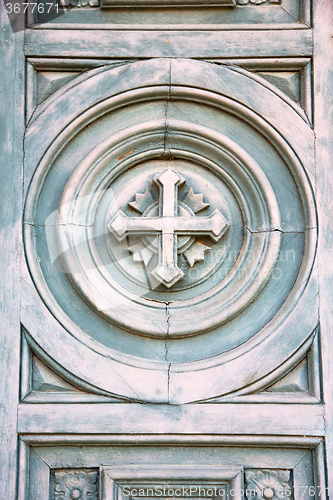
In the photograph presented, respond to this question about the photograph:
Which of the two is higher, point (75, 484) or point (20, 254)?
point (20, 254)

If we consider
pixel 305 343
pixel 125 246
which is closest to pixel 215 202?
pixel 125 246

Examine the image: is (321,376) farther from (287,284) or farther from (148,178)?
(148,178)

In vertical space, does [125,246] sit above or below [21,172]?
below

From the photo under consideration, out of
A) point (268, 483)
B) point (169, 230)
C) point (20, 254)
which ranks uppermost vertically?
point (169, 230)

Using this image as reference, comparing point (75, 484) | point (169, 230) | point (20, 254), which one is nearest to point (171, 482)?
point (75, 484)

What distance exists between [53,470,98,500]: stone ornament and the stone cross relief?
3.96 ft

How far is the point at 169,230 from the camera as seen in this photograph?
3070 mm

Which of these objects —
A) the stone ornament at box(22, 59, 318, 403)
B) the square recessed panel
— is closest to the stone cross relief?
the stone ornament at box(22, 59, 318, 403)

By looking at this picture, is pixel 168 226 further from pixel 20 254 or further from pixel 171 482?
pixel 171 482

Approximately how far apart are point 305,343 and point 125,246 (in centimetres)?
126

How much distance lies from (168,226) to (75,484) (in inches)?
63.3

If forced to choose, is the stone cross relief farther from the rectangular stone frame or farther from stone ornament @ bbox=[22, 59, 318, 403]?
the rectangular stone frame

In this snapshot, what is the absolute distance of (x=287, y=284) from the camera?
3.07m

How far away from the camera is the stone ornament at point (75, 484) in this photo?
286 cm
